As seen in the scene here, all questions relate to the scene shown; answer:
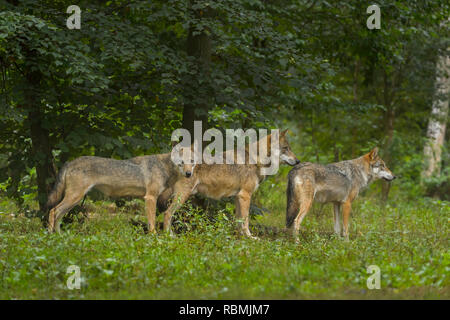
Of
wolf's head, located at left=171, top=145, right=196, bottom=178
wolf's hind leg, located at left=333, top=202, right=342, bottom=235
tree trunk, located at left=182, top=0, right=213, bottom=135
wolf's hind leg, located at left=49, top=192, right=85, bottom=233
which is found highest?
tree trunk, located at left=182, top=0, right=213, bottom=135

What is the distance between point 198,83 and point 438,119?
12923 millimetres

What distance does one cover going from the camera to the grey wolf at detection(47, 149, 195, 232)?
33.0 ft

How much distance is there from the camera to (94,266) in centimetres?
736

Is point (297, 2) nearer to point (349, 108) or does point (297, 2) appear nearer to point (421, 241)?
point (349, 108)

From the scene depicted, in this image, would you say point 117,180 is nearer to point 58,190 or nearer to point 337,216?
point 58,190

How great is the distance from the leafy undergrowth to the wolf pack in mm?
942

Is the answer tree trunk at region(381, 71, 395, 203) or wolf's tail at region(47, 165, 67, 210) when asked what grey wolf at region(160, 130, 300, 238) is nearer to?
wolf's tail at region(47, 165, 67, 210)

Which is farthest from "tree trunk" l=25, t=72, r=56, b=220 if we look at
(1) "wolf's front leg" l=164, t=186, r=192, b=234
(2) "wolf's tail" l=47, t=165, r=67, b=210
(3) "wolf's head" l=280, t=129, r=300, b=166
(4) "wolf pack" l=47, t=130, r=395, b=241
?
(3) "wolf's head" l=280, t=129, r=300, b=166

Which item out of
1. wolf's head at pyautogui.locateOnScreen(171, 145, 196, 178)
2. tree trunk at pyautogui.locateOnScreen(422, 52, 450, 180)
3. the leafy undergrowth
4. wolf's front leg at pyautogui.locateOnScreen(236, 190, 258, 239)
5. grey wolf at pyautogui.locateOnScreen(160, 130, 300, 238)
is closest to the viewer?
the leafy undergrowth

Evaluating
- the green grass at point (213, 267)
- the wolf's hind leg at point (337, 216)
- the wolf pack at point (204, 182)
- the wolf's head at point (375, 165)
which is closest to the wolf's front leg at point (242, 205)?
the wolf pack at point (204, 182)

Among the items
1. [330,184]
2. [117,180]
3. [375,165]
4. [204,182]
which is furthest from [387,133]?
[117,180]

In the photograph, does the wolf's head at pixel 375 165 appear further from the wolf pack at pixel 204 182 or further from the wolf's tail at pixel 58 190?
the wolf's tail at pixel 58 190

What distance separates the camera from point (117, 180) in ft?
33.9
